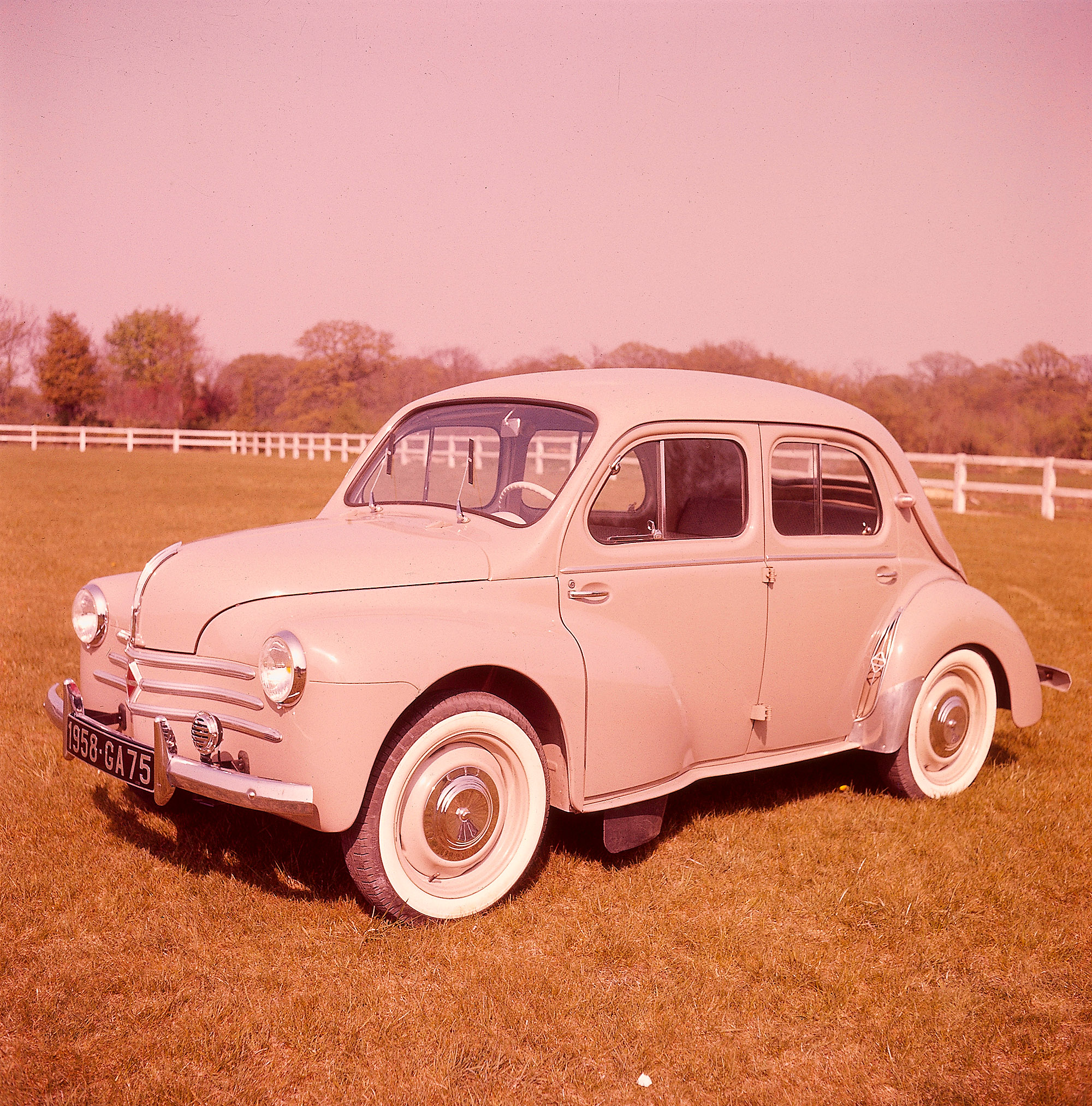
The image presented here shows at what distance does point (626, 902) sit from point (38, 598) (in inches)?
299

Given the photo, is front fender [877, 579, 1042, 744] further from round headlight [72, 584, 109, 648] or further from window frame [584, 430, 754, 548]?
round headlight [72, 584, 109, 648]

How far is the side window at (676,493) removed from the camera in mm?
4473

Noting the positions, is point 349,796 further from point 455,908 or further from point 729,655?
point 729,655

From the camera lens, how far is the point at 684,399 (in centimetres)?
463

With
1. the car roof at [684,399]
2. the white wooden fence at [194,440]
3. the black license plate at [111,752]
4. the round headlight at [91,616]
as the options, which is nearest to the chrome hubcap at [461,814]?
the black license plate at [111,752]

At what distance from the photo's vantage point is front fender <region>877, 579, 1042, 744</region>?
513 centimetres

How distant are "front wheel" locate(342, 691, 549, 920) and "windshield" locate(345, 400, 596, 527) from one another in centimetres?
87

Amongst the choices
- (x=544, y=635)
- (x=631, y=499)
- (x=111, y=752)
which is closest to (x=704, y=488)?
(x=631, y=499)

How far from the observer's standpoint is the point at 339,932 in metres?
3.74

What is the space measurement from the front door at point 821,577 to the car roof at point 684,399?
0.28ft

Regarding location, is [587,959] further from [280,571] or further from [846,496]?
[846,496]

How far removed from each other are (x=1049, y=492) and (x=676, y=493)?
2003 centimetres

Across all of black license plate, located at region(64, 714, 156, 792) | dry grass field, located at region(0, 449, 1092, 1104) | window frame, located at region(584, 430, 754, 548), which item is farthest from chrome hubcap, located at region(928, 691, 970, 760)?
black license plate, located at region(64, 714, 156, 792)

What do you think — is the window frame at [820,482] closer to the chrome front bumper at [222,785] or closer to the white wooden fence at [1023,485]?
the chrome front bumper at [222,785]
